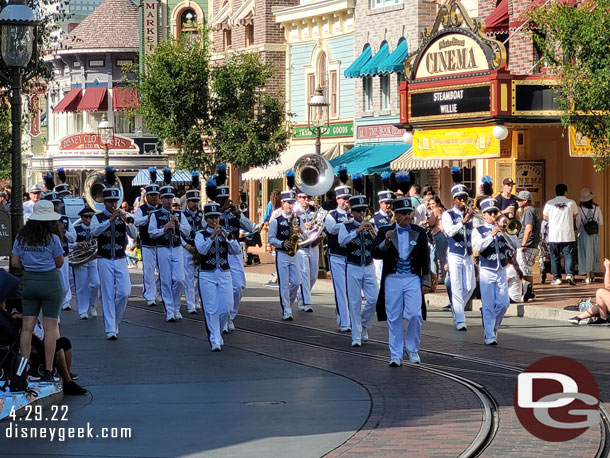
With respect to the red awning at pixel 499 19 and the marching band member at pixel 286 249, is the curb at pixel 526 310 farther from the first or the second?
the red awning at pixel 499 19

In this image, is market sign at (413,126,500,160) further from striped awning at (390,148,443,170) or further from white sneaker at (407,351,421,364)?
white sneaker at (407,351,421,364)

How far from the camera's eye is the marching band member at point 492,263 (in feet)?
52.3

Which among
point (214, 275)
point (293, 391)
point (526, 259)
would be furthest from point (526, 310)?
point (293, 391)

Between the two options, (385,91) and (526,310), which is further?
(385,91)

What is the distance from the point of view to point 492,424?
10.3 m

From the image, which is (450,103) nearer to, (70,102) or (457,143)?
(457,143)

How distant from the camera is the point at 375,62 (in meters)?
34.9

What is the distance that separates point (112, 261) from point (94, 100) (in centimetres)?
4137

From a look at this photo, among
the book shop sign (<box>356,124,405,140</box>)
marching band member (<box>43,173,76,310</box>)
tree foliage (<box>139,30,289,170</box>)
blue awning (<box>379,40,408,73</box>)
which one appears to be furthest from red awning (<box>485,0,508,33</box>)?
marching band member (<box>43,173,76,310</box>)

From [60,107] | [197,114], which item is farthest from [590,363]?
[60,107]

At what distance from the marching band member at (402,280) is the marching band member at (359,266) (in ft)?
5.25

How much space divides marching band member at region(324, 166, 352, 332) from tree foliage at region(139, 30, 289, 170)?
19499 mm

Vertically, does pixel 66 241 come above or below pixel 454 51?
below
